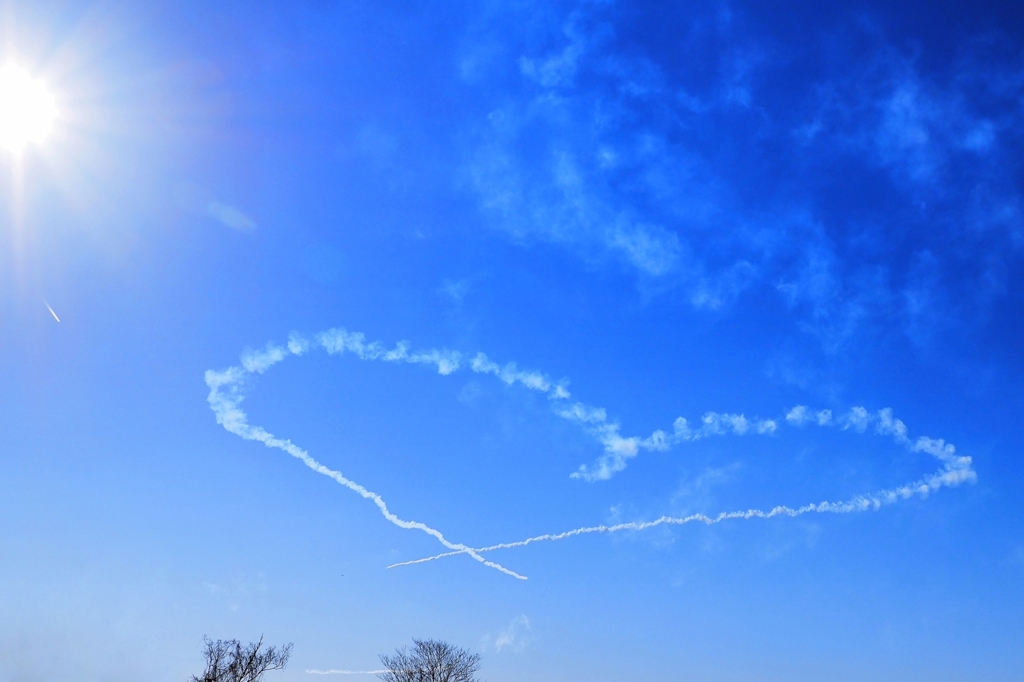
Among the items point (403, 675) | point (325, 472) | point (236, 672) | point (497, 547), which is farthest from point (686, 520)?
point (236, 672)

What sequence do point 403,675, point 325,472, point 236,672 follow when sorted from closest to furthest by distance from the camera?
point 325,472 < point 236,672 < point 403,675

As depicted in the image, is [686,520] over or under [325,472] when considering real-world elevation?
under

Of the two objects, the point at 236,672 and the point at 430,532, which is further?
the point at 236,672

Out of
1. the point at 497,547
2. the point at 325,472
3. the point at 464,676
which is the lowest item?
the point at 464,676

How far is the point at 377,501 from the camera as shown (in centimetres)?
5834

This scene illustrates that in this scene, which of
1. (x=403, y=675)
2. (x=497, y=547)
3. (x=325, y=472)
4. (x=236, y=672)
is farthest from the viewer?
(x=403, y=675)

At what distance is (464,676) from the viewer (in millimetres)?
77812

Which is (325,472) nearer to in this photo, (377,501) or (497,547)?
(377,501)

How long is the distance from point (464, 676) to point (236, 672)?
2636 cm

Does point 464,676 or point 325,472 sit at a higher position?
point 325,472

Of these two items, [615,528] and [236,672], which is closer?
[615,528]

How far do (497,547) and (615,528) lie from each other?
11.8 meters

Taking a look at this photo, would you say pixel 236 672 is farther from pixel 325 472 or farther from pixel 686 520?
pixel 686 520

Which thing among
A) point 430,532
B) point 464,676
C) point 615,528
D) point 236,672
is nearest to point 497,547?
point 430,532
